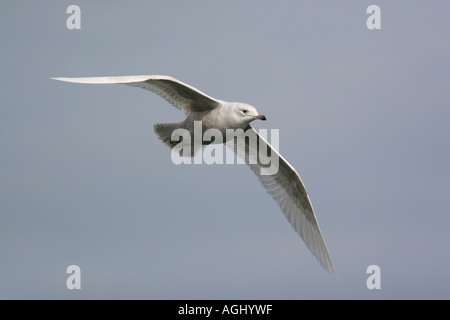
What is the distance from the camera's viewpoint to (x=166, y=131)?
14.0 meters

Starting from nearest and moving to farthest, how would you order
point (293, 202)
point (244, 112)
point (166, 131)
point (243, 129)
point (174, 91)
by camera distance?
point (244, 112) < point (174, 91) < point (243, 129) < point (166, 131) < point (293, 202)

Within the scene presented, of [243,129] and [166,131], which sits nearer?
[243,129]

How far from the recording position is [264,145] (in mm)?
15039

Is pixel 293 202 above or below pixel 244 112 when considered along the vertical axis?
below

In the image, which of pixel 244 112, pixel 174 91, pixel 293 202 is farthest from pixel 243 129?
pixel 293 202

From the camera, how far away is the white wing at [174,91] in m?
12.3

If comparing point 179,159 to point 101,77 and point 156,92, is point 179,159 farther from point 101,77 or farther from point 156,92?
point 101,77

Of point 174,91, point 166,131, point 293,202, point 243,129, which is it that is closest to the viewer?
point 174,91

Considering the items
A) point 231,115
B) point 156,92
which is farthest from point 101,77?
point 231,115

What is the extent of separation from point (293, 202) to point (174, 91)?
12.1 feet

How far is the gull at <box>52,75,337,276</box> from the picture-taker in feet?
42.6

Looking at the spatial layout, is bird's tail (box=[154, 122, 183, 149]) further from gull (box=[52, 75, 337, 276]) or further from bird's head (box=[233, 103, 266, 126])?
bird's head (box=[233, 103, 266, 126])

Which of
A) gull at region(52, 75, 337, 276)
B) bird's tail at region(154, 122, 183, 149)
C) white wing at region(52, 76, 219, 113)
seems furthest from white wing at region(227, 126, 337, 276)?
white wing at region(52, 76, 219, 113)

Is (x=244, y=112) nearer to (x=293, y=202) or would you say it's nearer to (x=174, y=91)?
(x=174, y=91)
